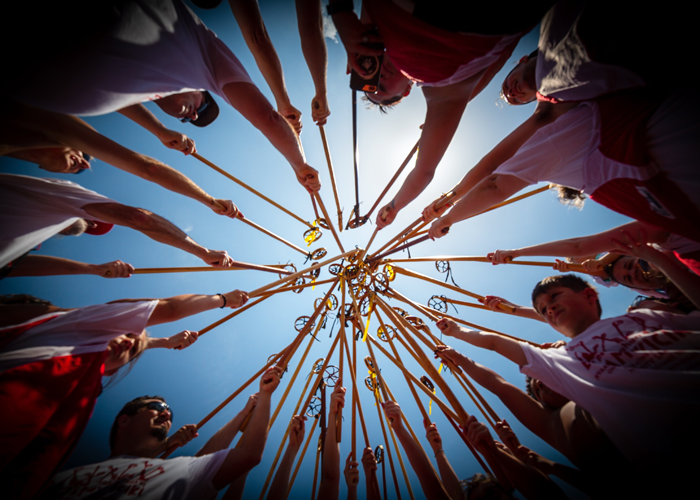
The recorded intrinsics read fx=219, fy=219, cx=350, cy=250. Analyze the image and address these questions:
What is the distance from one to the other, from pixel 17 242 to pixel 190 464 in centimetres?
257

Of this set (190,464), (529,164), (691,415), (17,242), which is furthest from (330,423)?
(529,164)

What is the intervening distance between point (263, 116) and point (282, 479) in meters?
4.71

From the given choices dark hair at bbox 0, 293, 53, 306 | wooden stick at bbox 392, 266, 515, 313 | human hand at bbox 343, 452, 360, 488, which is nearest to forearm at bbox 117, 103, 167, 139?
dark hair at bbox 0, 293, 53, 306

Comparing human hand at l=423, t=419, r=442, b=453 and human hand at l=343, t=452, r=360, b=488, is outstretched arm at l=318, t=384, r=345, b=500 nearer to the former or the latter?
human hand at l=343, t=452, r=360, b=488

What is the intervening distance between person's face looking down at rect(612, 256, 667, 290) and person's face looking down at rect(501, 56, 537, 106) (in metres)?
2.61

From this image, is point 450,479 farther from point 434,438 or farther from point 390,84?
point 390,84


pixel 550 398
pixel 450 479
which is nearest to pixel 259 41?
pixel 550 398

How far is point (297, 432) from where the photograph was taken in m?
Answer: 3.94

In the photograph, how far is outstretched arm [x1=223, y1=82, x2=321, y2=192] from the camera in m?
1.88

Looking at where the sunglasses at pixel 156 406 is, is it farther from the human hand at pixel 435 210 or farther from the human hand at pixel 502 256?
the human hand at pixel 502 256

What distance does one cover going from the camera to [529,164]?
2008mm

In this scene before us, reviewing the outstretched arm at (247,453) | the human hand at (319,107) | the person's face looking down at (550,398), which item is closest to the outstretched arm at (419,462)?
the person's face looking down at (550,398)

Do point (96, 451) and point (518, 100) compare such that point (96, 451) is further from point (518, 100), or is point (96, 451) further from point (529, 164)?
point (518, 100)

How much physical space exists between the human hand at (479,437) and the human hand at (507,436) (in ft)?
2.04
